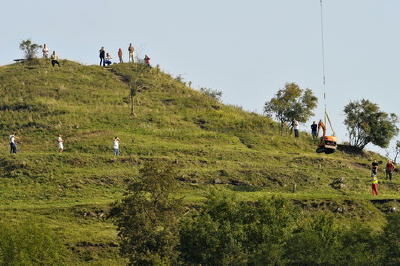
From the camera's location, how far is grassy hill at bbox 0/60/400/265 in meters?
69.4

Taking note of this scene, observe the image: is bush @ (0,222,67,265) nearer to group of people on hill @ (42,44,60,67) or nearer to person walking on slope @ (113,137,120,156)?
person walking on slope @ (113,137,120,156)

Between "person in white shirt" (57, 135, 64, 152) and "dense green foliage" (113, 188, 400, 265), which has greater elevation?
"person in white shirt" (57, 135, 64, 152)

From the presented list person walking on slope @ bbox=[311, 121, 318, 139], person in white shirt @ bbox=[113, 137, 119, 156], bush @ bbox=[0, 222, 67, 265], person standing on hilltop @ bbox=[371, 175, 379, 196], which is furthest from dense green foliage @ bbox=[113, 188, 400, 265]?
person walking on slope @ bbox=[311, 121, 318, 139]

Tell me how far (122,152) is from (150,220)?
25900 millimetres

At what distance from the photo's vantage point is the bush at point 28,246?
53.8 m

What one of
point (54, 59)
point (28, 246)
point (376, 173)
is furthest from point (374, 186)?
point (54, 59)

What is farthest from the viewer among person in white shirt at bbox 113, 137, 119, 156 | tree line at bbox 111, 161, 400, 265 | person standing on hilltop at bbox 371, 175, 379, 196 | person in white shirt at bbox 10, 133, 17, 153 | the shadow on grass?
person in white shirt at bbox 113, 137, 119, 156

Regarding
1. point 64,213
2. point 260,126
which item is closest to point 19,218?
point 64,213

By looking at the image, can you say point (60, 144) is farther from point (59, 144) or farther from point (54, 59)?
point (54, 59)

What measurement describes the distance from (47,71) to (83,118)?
45.8 feet

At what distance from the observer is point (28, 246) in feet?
179

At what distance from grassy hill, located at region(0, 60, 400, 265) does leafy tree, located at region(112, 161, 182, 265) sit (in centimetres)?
515

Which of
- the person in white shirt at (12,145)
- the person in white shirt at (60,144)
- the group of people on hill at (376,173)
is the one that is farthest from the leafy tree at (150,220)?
the person in white shirt at (12,145)

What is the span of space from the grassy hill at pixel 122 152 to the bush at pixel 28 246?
5.15 meters
